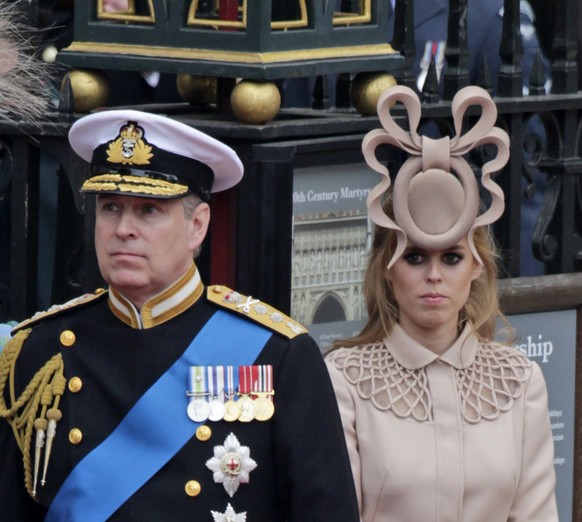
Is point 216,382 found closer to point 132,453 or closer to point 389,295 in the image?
point 132,453

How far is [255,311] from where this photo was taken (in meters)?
3.97

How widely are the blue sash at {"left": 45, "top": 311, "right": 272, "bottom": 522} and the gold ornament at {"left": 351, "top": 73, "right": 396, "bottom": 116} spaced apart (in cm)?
131

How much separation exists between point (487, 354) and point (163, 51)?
1.20 m

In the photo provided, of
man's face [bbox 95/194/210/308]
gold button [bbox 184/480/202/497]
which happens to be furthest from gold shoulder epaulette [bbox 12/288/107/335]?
gold button [bbox 184/480/202/497]

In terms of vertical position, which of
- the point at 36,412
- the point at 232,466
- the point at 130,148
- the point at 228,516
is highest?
the point at 130,148

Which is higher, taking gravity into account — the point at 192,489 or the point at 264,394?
the point at 264,394

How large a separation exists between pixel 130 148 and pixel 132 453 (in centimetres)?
68

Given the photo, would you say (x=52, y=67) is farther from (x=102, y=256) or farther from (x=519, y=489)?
(x=519, y=489)

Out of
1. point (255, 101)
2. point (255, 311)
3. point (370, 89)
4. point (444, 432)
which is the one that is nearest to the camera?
point (255, 311)

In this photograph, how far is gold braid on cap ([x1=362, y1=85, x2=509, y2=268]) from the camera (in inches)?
173

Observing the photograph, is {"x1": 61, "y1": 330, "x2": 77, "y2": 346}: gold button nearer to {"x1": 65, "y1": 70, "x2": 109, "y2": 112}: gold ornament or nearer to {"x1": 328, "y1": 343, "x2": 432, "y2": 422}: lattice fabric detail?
{"x1": 328, "y1": 343, "x2": 432, "y2": 422}: lattice fabric detail

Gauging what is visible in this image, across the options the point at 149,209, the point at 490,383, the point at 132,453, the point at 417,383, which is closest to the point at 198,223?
the point at 149,209

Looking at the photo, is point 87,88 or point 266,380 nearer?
point 266,380

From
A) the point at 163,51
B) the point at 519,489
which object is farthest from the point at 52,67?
the point at 519,489
